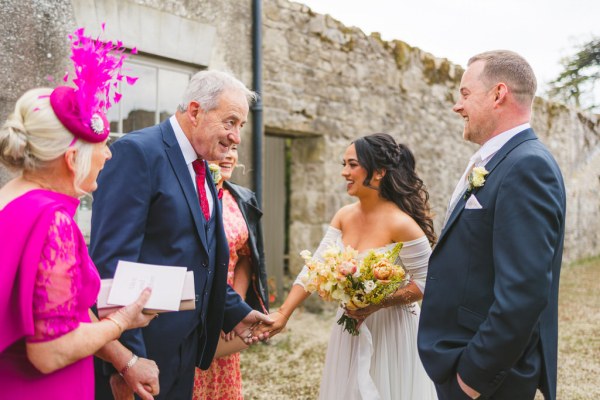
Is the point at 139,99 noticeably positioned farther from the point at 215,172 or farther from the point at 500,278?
the point at 500,278

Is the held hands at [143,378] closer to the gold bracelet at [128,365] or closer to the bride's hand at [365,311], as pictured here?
the gold bracelet at [128,365]

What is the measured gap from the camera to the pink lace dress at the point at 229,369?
313cm

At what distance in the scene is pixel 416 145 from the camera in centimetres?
902

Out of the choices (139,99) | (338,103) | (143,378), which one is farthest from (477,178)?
(338,103)

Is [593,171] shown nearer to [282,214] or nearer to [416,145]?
[416,145]

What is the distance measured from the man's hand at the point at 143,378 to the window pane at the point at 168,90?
144 inches

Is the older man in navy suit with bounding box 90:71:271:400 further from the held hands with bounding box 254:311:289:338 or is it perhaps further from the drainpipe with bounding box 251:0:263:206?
the drainpipe with bounding box 251:0:263:206

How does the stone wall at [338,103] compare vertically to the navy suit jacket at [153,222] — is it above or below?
above

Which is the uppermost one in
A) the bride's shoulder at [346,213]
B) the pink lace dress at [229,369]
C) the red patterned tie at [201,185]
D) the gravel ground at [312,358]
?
the red patterned tie at [201,185]

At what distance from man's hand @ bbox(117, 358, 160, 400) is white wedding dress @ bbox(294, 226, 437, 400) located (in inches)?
50.9

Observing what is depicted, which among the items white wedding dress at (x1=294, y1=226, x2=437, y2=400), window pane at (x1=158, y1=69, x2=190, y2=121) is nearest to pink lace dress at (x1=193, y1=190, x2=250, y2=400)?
white wedding dress at (x1=294, y1=226, x2=437, y2=400)

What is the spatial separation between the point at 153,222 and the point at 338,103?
5.58 metres

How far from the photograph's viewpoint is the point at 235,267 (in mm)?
3584

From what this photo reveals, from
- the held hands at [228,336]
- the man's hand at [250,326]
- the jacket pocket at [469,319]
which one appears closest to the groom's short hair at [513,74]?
the jacket pocket at [469,319]
